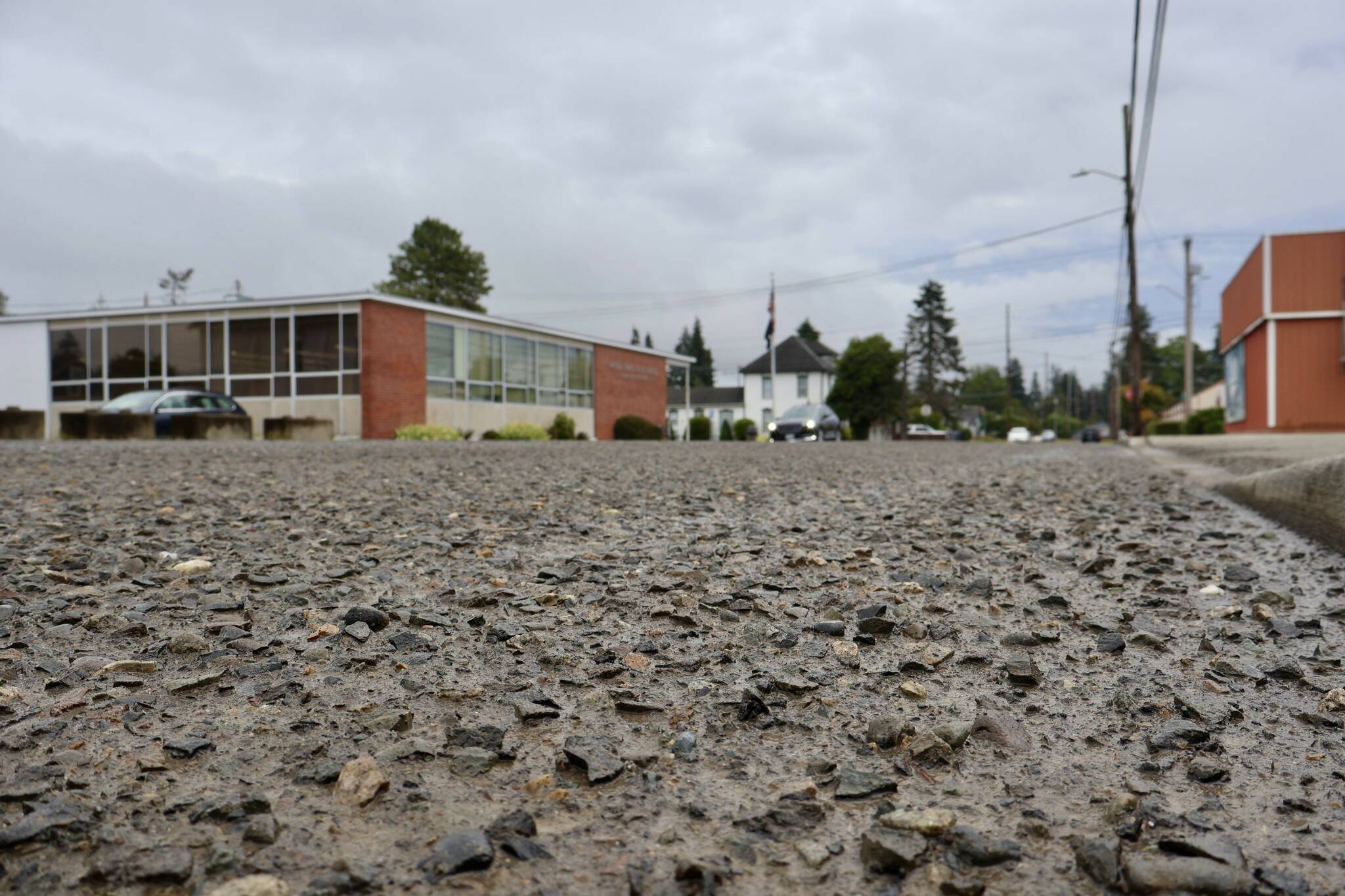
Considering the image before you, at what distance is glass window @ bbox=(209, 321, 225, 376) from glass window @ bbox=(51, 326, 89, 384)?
4660 millimetres

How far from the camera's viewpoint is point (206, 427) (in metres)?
16.3

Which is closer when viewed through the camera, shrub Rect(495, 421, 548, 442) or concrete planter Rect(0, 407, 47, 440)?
concrete planter Rect(0, 407, 47, 440)

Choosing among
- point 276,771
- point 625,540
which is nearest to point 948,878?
point 276,771

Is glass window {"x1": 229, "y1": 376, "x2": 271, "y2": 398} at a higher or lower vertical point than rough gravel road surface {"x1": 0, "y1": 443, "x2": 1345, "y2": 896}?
higher

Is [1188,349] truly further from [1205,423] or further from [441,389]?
[441,389]

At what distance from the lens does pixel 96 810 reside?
1.12m

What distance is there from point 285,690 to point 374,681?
16 centimetres

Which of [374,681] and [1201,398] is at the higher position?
[1201,398]

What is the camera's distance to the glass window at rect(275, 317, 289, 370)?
2322cm

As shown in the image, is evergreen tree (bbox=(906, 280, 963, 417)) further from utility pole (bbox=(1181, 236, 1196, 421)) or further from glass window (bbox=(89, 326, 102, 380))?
glass window (bbox=(89, 326, 102, 380))

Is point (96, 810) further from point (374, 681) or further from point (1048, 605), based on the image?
point (1048, 605)

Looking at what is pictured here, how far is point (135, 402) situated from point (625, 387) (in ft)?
58.2

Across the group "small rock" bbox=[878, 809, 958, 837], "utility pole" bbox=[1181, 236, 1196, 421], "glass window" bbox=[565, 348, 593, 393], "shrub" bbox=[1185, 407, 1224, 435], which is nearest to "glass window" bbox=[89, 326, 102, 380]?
"glass window" bbox=[565, 348, 593, 393]

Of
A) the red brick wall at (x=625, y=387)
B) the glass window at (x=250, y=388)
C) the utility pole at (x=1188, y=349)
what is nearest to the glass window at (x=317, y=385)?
the glass window at (x=250, y=388)
